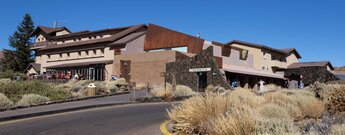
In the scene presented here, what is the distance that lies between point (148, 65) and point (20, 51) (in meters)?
31.4

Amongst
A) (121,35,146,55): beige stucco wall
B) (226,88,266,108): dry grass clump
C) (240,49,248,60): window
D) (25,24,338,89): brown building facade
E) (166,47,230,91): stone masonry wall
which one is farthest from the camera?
(240,49,248,60): window

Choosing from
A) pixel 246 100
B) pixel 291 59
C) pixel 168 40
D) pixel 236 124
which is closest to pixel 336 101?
pixel 246 100

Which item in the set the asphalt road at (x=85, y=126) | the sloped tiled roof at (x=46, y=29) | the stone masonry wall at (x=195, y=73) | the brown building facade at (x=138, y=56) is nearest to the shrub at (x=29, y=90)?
the asphalt road at (x=85, y=126)

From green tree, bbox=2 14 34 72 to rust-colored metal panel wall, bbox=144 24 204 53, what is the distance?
87.0 ft

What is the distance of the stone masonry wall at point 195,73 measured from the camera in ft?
112

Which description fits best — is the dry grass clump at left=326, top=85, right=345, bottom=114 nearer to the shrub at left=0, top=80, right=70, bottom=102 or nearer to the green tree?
the shrub at left=0, top=80, right=70, bottom=102

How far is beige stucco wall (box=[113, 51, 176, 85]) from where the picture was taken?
138ft

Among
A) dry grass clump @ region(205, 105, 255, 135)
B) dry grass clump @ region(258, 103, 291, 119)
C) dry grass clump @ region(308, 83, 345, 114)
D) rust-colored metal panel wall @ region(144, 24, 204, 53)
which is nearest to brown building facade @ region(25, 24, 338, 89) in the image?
rust-colored metal panel wall @ region(144, 24, 204, 53)

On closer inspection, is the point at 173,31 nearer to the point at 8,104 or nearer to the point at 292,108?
the point at 8,104

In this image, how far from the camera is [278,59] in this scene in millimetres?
68812

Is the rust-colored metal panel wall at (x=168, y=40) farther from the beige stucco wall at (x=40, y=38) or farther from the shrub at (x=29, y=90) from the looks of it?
the beige stucco wall at (x=40, y=38)

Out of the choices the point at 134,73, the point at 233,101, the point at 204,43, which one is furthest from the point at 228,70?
the point at 233,101

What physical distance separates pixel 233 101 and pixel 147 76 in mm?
33896

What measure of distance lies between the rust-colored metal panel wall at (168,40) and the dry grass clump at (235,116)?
34.1m
